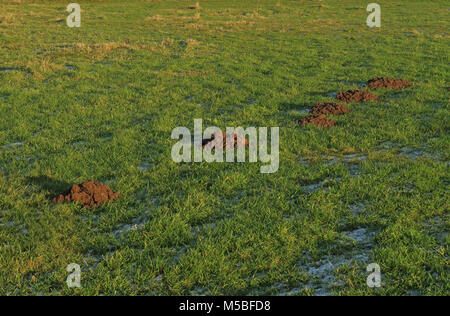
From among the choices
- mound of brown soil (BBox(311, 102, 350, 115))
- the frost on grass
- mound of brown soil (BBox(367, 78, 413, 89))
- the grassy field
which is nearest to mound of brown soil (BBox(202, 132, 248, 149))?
the grassy field

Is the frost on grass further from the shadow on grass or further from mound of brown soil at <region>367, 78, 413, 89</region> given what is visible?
mound of brown soil at <region>367, 78, 413, 89</region>

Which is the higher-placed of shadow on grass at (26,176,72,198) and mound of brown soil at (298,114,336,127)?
mound of brown soil at (298,114,336,127)

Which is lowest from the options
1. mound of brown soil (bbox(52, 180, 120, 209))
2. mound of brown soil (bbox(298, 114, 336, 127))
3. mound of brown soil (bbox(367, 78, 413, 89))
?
mound of brown soil (bbox(52, 180, 120, 209))

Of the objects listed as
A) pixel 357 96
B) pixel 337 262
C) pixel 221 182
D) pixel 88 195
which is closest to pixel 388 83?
pixel 357 96

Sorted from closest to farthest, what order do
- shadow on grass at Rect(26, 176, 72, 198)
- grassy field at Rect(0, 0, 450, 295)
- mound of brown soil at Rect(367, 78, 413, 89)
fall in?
grassy field at Rect(0, 0, 450, 295), shadow on grass at Rect(26, 176, 72, 198), mound of brown soil at Rect(367, 78, 413, 89)

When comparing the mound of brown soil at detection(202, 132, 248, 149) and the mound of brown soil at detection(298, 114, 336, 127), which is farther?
the mound of brown soil at detection(298, 114, 336, 127)

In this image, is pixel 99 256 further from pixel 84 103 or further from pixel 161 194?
pixel 84 103

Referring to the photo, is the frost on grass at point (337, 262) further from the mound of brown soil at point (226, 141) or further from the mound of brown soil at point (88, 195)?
the mound of brown soil at point (226, 141)

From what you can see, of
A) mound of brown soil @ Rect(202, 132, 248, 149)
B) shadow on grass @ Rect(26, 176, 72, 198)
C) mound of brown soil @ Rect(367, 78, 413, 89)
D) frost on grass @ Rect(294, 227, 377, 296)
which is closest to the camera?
frost on grass @ Rect(294, 227, 377, 296)
